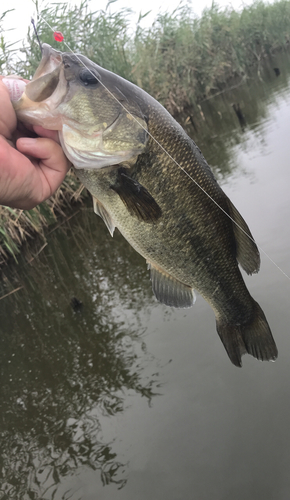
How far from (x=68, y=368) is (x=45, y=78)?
10.7 feet

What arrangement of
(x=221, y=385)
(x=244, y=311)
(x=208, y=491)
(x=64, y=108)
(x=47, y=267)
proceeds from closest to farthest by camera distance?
(x=64, y=108) < (x=244, y=311) < (x=208, y=491) < (x=221, y=385) < (x=47, y=267)

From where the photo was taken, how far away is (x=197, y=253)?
2.05m

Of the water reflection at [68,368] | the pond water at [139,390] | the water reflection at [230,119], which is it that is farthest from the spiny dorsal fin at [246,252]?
the water reflection at [230,119]

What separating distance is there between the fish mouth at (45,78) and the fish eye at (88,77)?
114 millimetres

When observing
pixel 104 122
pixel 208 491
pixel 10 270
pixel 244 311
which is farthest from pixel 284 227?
pixel 10 270

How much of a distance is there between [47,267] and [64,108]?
18.8 ft

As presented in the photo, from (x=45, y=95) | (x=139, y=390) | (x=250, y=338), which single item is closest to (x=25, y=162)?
(x=45, y=95)

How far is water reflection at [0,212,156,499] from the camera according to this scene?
10.5 feet

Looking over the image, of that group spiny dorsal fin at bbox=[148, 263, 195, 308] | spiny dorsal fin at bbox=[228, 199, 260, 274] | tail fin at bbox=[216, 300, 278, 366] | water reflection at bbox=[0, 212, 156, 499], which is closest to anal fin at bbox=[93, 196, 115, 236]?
spiny dorsal fin at bbox=[148, 263, 195, 308]

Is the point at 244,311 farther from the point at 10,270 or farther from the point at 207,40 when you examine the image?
the point at 207,40

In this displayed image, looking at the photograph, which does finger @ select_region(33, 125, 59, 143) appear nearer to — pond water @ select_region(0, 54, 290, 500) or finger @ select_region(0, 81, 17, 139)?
finger @ select_region(0, 81, 17, 139)

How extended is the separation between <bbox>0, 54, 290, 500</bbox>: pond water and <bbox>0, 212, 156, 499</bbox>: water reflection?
1cm

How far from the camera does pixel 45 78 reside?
166cm

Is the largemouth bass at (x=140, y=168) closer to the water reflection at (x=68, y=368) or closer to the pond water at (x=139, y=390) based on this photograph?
the pond water at (x=139, y=390)
